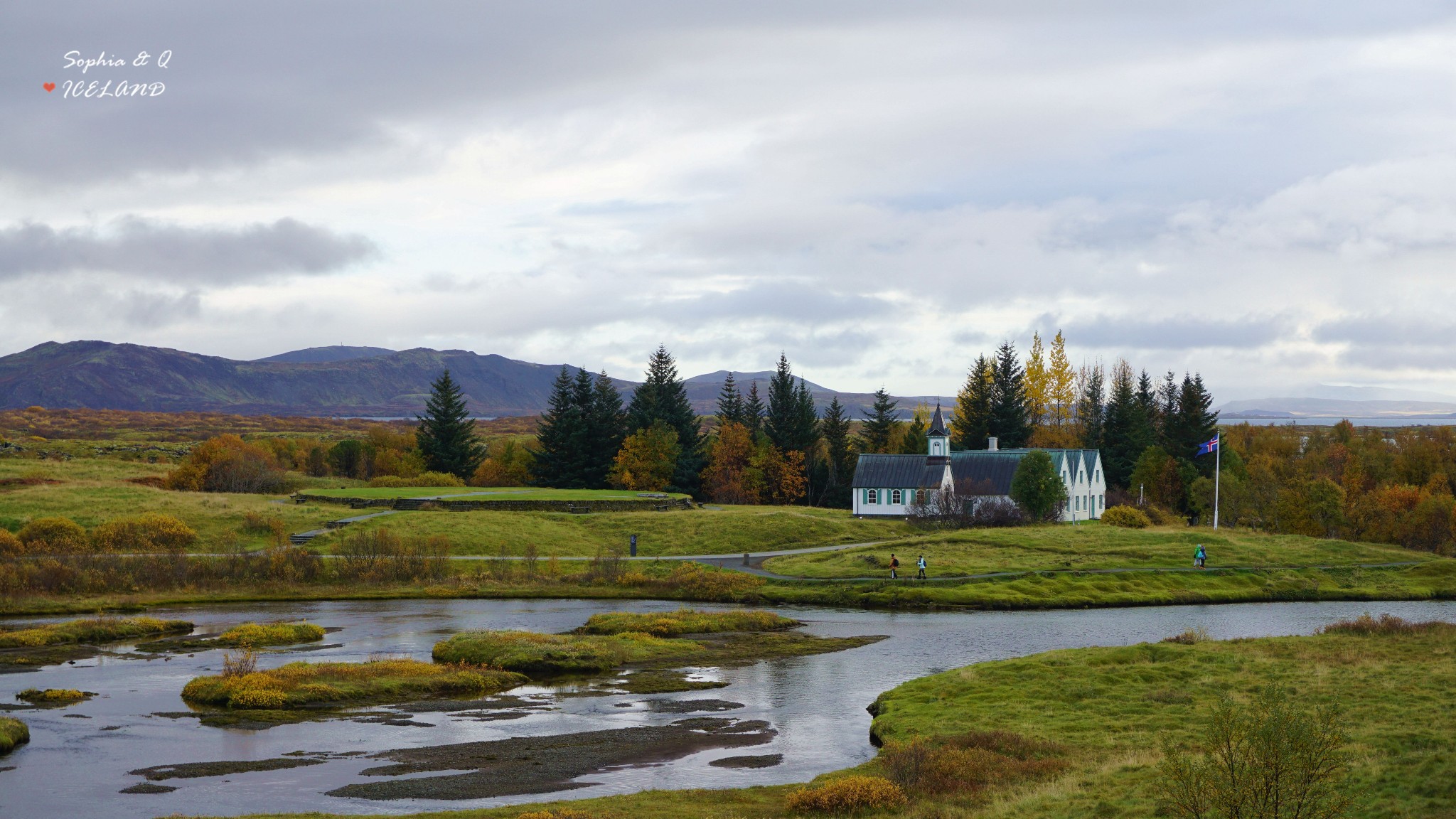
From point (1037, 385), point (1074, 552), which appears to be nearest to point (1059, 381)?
point (1037, 385)

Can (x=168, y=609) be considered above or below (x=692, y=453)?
below

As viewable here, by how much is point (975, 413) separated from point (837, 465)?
58.5ft

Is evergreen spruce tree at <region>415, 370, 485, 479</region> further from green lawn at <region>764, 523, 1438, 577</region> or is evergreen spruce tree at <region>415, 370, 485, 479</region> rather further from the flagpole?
the flagpole

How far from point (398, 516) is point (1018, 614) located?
41.2 metres

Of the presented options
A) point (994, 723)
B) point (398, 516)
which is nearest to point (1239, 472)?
point (398, 516)

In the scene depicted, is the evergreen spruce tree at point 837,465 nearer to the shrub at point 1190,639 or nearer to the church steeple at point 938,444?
the church steeple at point 938,444

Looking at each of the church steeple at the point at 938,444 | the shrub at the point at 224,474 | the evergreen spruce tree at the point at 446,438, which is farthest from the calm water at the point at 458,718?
the evergreen spruce tree at the point at 446,438

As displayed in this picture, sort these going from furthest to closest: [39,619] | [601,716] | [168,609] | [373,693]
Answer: [168,609] → [39,619] → [373,693] → [601,716]

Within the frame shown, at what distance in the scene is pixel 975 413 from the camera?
392 ft

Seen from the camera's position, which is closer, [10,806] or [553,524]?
[10,806]

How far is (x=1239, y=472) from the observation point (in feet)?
354

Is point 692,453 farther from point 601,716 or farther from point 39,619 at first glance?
point 601,716

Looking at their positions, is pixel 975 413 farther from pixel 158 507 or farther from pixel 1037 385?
pixel 158 507

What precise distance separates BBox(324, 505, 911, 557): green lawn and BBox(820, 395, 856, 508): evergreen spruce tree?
27.1 meters
